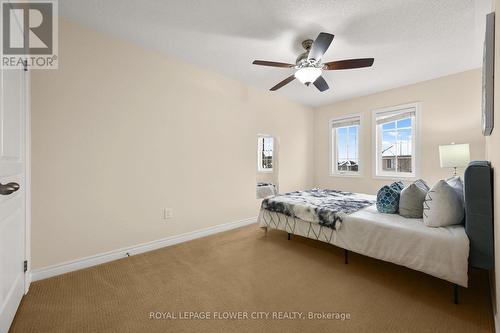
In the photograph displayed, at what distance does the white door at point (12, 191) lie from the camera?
124cm

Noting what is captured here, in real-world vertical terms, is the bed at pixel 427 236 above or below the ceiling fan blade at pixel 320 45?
below

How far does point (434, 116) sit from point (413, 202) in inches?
91.5

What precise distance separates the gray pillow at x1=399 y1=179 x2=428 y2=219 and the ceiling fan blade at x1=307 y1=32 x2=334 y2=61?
161 centimetres

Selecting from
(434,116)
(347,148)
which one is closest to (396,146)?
(434,116)

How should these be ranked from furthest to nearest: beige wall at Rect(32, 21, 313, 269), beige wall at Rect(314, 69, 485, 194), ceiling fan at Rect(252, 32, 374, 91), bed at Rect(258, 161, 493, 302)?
beige wall at Rect(314, 69, 485, 194), ceiling fan at Rect(252, 32, 374, 91), beige wall at Rect(32, 21, 313, 269), bed at Rect(258, 161, 493, 302)

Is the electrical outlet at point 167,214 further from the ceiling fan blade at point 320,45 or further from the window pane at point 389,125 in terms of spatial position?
the window pane at point 389,125

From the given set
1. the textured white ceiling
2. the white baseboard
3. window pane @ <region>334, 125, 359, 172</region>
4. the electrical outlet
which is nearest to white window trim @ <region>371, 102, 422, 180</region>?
window pane @ <region>334, 125, 359, 172</region>

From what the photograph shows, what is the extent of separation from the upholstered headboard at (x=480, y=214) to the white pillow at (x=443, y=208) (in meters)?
0.18

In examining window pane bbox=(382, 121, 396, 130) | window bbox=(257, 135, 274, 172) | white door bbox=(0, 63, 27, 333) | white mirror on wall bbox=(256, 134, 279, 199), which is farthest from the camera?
window bbox=(257, 135, 274, 172)

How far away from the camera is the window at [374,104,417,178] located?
377 centimetres

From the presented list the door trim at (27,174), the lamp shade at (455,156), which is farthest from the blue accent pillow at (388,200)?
the door trim at (27,174)

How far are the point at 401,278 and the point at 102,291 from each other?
266cm

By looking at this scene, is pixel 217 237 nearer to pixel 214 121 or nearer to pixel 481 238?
pixel 214 121

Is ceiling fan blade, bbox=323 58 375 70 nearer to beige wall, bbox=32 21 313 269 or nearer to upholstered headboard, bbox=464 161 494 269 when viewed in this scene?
upholstered headboard, bbox=464 161 494 269
